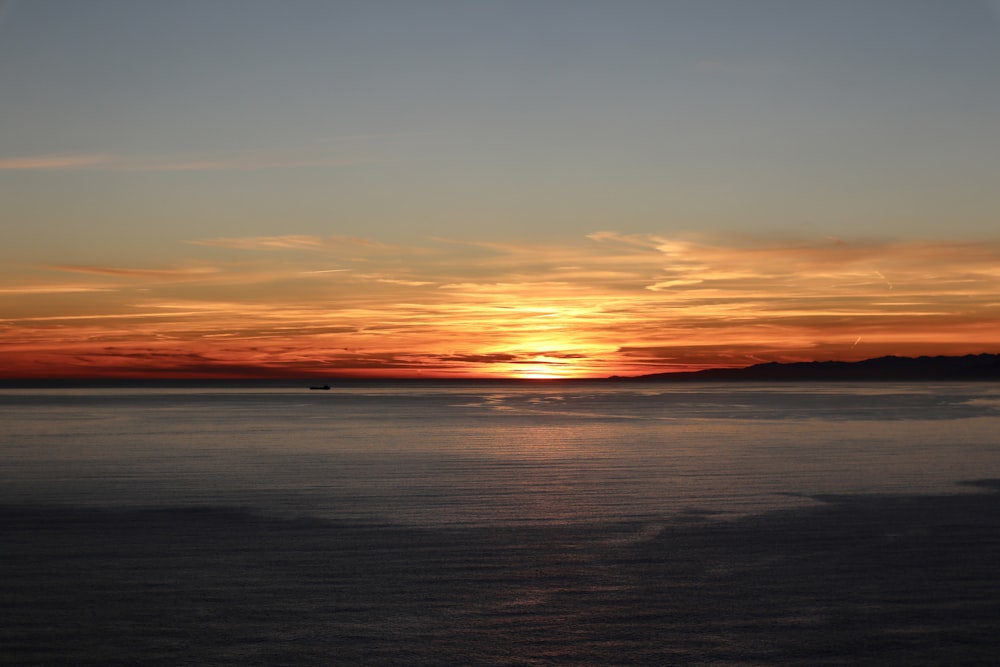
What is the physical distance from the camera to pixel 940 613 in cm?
1396

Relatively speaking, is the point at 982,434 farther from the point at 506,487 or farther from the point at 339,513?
the point at 339,513

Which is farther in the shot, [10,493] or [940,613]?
[10,493]

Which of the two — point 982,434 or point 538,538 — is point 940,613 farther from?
point 982,434

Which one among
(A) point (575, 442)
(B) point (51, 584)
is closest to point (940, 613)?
(B) point (51, 584)

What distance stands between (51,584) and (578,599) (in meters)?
8.00

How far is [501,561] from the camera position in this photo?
17.8 m

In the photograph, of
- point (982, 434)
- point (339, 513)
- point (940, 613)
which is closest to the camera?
point (940, 613)

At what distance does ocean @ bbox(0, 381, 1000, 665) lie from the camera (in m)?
12.7

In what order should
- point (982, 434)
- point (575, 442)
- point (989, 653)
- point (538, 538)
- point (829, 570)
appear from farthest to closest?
point (982, 434), point (575, 442), point (538, 538), point (829, 570), point (989, 653)

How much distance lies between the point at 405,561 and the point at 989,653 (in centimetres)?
921

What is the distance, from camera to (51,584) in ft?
51.8

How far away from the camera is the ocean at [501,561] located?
1266 centimetres

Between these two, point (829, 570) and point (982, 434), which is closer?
point (829, 570)

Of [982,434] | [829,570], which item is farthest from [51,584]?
[982,434]
